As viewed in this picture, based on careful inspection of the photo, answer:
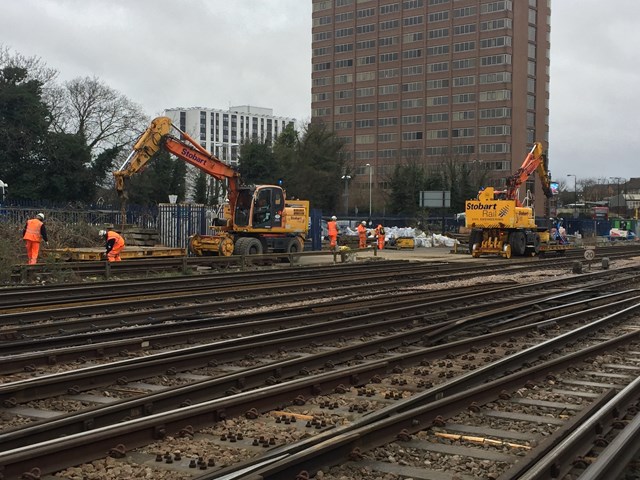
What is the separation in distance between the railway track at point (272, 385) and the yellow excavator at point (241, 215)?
15462mm

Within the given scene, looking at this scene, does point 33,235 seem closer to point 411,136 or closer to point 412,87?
point 411,136

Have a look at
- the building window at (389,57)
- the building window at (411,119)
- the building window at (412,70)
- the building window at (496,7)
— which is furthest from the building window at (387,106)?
the building window at (496,7)

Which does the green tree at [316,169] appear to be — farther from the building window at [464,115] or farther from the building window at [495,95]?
the building window at [464,115]

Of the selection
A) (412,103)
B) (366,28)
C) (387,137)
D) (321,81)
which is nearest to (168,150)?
(412,103)

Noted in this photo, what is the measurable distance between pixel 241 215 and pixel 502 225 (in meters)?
13.5

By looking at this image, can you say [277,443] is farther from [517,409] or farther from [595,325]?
[595,325]

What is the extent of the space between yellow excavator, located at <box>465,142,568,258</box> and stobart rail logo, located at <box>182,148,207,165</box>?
545 inches

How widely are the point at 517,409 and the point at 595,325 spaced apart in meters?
6.35

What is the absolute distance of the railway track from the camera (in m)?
6.13

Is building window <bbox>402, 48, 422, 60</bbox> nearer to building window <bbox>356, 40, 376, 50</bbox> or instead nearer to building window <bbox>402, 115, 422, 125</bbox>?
building window <bbox>356, 40, 376, 50</bbox>

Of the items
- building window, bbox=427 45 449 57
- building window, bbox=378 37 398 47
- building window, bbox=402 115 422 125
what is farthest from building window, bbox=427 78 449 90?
building window, bbox=378 37 398 47

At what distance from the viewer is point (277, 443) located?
6512mm

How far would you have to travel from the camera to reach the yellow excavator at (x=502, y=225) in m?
37.4

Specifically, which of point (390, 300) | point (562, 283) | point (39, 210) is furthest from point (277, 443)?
point (39, 210)
